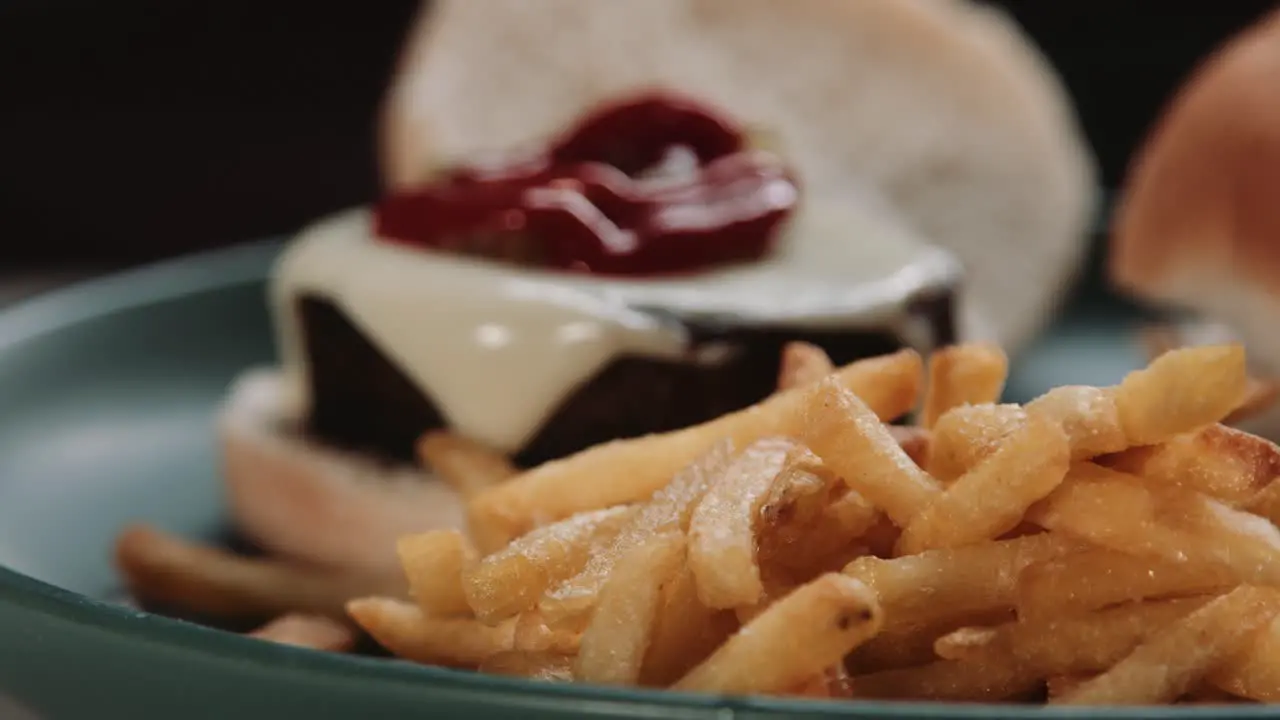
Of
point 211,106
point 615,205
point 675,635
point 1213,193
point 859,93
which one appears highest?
point 211,106

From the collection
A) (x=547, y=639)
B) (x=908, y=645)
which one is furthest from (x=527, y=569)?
(x=908, y=645)

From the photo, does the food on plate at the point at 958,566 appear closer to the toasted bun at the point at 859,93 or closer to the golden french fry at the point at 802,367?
the golden french fry at the point at 802,367

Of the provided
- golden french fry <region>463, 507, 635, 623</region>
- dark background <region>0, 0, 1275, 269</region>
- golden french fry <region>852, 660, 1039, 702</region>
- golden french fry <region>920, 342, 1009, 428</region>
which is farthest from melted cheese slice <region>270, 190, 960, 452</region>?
dark background <region>0, 0, 1275, 269</region>

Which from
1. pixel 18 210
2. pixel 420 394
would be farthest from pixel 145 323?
pixel 18 210

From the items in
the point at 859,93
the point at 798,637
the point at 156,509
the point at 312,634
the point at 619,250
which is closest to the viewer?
→ the point at 798,637

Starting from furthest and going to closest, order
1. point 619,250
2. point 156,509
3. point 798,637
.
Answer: point 156,509 → point 619,250 → point 798,637

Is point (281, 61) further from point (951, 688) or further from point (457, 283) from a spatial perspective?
point (951, 688)

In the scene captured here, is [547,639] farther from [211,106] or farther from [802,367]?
[211,106]
